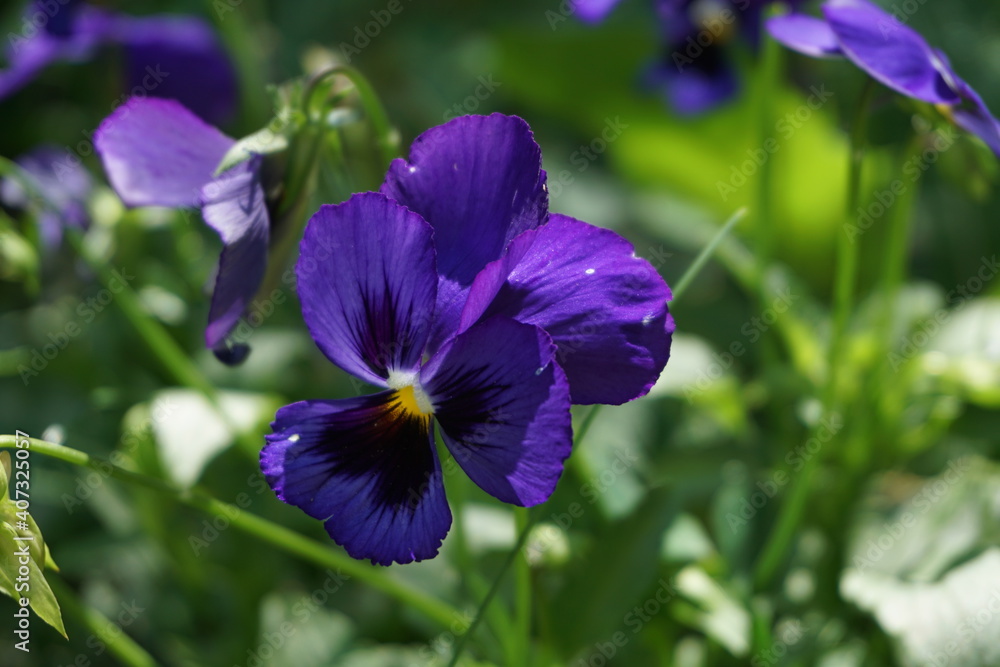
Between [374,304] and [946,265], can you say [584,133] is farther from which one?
[374,304]

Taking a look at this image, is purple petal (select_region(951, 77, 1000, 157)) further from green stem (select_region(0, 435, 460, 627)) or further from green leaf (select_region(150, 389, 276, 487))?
green leaf (select_region(150, 389, 276, 487))

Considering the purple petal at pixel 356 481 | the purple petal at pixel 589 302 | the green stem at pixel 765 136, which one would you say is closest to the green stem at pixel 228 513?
the purple petal at pixel 356 481

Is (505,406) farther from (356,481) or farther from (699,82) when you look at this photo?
(699,82)

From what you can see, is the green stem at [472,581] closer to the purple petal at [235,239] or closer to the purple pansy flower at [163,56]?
the purple petal at [235,239]

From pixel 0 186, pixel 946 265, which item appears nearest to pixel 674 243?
pixel 946 265

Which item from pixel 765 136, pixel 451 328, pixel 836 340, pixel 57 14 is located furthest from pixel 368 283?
pixel 57 14

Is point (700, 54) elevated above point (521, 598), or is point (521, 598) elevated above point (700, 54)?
point (700, 54)
